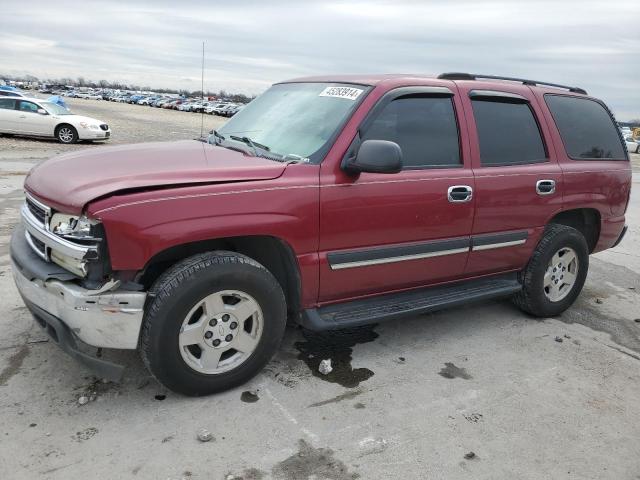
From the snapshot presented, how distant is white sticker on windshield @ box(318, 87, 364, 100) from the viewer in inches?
146

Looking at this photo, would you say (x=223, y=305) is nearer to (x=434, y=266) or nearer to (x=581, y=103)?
(x=434, y=266)

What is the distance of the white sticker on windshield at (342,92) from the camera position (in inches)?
146

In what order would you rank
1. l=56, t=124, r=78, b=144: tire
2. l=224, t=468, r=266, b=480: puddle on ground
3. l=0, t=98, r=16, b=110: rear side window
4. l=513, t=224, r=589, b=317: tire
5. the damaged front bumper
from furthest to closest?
l=56, t=124, r=78, b=144: tire → l=0, t=98, r=16, b=110: rear side window → l=513, t=224, r=589, b=317: tire → the damaged front bumper → l=224, t=468, r=266, b=480: puddle on ground

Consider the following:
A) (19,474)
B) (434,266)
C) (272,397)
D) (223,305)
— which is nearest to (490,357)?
(434,266)

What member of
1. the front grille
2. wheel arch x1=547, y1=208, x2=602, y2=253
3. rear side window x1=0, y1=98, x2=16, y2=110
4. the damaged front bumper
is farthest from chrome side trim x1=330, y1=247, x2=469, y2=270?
rear side window x1=0, y1=98, x2=16, y2=110

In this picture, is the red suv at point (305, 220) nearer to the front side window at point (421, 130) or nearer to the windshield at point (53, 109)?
the front side window at point (421, 130)

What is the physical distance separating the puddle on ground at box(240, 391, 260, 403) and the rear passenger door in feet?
6.14

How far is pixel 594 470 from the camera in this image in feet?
9.35

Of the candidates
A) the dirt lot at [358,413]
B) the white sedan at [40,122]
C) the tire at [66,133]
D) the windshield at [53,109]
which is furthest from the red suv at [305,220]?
the windshield at [53,109]

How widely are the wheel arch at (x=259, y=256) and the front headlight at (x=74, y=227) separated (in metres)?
0.37

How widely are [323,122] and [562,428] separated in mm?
2320

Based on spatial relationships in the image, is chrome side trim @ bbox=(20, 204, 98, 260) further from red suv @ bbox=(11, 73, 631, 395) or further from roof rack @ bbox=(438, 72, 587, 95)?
roof rack @ bbox=(438, 72, 587, 95)

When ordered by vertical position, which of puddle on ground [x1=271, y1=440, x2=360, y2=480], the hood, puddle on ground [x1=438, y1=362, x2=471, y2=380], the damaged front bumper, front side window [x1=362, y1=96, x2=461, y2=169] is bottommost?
puddle on ground [x1=438, y1=362, x2=471, y2=380]

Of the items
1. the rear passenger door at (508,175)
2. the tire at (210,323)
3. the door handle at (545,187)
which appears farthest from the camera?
the door handle at (545,187)
